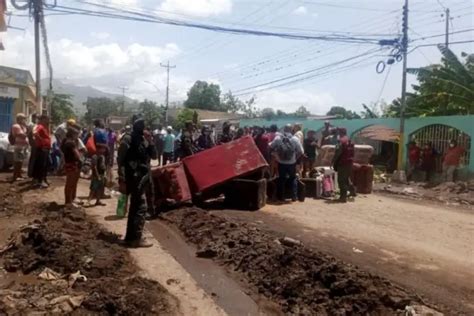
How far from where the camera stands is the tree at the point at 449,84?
20362mm

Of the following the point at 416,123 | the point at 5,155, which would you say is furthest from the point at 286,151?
the point at 416,123

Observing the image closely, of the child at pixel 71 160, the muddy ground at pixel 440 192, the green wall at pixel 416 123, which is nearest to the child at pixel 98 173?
the child at pixel 71 160

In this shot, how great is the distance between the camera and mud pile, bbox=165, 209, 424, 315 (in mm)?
5113

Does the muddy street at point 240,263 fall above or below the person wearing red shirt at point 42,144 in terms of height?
below

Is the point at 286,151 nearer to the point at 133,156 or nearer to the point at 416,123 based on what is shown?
the point at 133,156

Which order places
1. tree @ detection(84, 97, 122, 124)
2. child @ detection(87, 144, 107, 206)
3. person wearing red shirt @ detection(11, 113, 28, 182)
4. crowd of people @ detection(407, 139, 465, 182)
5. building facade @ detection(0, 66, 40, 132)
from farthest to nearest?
tree @ detection(84, 97, 122, 124), building facade @ detection(0, 66, 40, 132), crowd of people @ detection(407, 139, 465, 182), person wearing red shirt @ detection(11, 113, 28, 182), child @ detection(87, 144, 107, 206)

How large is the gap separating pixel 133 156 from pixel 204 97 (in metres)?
69.4

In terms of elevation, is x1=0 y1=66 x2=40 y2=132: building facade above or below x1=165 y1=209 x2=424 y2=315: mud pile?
above

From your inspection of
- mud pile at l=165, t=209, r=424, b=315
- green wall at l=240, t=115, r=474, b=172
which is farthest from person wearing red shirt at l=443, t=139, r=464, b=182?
mud pile at l=165, t=209, r=424, b=315

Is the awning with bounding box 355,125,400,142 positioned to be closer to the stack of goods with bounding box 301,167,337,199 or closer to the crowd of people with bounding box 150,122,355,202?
the crowd of people with bounding box 150,122,355,202

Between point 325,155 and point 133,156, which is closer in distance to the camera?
point 133,156

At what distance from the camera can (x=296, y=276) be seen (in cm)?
588

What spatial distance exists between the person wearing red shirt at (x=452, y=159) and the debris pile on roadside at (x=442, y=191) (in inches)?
26.4

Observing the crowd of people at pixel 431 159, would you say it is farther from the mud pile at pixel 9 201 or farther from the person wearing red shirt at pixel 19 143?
the mud pile at pixel 9 201
